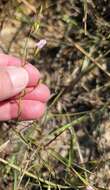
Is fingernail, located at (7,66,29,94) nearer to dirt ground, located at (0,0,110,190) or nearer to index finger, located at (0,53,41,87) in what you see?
index finger, located at (0,53,41,87)

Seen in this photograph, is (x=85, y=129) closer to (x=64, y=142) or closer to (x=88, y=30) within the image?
(x=64, y=142)

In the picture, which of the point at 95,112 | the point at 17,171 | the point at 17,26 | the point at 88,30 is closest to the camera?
the point at 17,171

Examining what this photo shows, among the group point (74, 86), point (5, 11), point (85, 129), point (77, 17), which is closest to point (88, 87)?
point (74, 86)

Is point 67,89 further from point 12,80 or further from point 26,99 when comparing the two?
point 12,80

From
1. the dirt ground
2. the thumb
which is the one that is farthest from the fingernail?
the dirt ground

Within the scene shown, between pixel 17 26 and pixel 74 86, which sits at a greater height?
pixel 17 26

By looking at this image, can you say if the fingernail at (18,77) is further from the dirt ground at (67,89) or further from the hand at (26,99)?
the dirt ground at (67,89)
